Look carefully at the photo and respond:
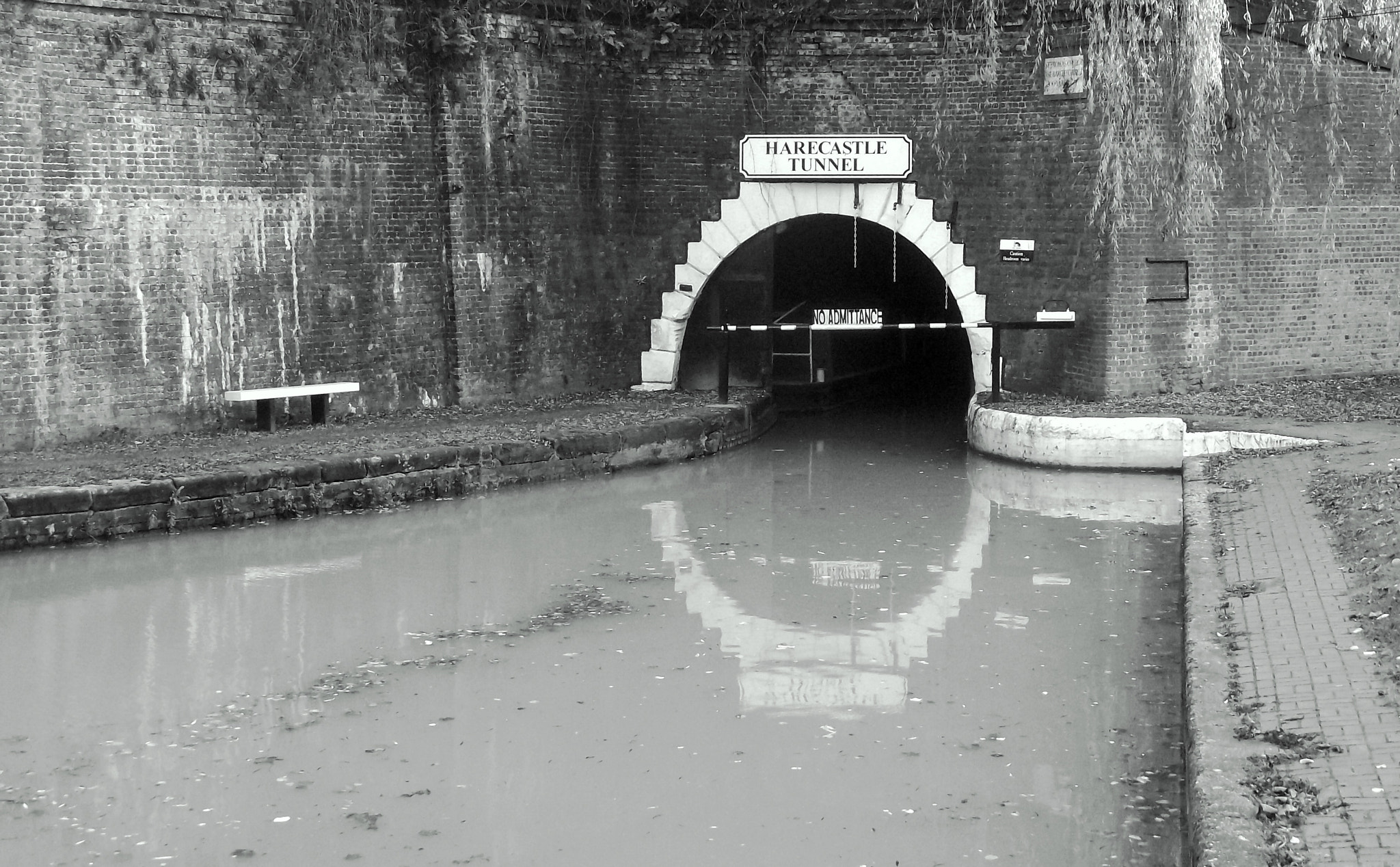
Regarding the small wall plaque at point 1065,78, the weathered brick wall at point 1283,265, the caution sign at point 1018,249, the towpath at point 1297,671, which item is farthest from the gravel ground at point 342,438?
the towpath at point 1297,671

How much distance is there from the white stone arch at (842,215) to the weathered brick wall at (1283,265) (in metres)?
1.26

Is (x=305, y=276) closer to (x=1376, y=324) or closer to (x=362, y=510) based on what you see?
(x=362, y=510)

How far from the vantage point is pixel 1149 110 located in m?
13.2

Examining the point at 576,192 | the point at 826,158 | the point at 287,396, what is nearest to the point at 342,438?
the point at 287,396

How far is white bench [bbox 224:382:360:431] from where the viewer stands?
39.9ft

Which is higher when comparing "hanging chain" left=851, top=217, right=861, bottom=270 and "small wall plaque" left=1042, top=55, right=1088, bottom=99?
"small wall plaque" left=1042, top=55, right=1088, bottom=99

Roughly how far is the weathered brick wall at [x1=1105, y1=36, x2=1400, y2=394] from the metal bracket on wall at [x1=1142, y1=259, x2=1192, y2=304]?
0.03 meters

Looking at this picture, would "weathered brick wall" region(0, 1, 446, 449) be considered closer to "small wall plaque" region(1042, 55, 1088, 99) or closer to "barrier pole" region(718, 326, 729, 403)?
"barrier pole" region(718, 326, 729, 403)

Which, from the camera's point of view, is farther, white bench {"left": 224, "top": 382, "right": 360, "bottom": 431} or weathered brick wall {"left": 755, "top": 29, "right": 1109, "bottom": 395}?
weathered brick wall {"left": 755, "top": 29, "right": 1109, "bottom": 395}

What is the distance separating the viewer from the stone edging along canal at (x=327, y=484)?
370 inches

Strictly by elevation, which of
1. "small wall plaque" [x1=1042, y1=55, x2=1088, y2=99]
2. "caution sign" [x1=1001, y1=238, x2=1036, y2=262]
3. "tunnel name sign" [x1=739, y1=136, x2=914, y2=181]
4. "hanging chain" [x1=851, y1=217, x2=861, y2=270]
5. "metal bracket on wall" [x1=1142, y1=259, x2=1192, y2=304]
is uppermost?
"small wall plaque" [x1=1042, y1=55, x2=1088, y2=99]

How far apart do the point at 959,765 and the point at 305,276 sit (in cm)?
851

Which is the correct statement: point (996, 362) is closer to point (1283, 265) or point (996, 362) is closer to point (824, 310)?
point (824, 310)

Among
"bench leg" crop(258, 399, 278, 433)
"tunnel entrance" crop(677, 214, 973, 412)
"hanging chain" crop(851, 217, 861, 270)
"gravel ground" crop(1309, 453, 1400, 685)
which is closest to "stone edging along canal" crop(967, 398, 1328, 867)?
"gravel ground" crop(1309, 453, 1400, 685)
